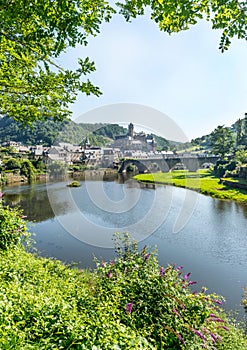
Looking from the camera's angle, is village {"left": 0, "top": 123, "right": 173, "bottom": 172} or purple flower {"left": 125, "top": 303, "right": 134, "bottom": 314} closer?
purple flower {"left": 125, "top": 303, "right": 134, "bottom": 314}

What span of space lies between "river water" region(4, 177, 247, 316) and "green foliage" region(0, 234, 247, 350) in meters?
5.66

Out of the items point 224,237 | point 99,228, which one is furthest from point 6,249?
point 224,237

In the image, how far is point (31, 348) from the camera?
2244 millimetres

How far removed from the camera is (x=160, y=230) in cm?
1709

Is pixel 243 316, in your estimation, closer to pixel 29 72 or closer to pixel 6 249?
pixel 6 249

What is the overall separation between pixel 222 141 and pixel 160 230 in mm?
49000

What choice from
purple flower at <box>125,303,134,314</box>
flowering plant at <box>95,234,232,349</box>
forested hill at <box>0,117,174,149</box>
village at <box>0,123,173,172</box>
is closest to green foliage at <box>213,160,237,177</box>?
village at <box>0,123,173,172</box>

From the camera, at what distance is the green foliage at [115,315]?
2.49m

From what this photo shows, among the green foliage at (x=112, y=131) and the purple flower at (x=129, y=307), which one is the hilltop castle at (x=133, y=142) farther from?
the purple flower at (x=129, y=307)

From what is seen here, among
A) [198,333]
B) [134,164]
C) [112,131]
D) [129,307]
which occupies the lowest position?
[198,333]

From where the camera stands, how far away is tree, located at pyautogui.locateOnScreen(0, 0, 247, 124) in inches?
114

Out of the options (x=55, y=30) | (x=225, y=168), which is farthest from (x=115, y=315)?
(x=225, y=168)

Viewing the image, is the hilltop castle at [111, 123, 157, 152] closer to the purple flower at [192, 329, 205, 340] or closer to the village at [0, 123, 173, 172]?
the village at [0, 123, 173, 172]

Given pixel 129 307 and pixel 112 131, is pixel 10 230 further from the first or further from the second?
pixel 112 131
